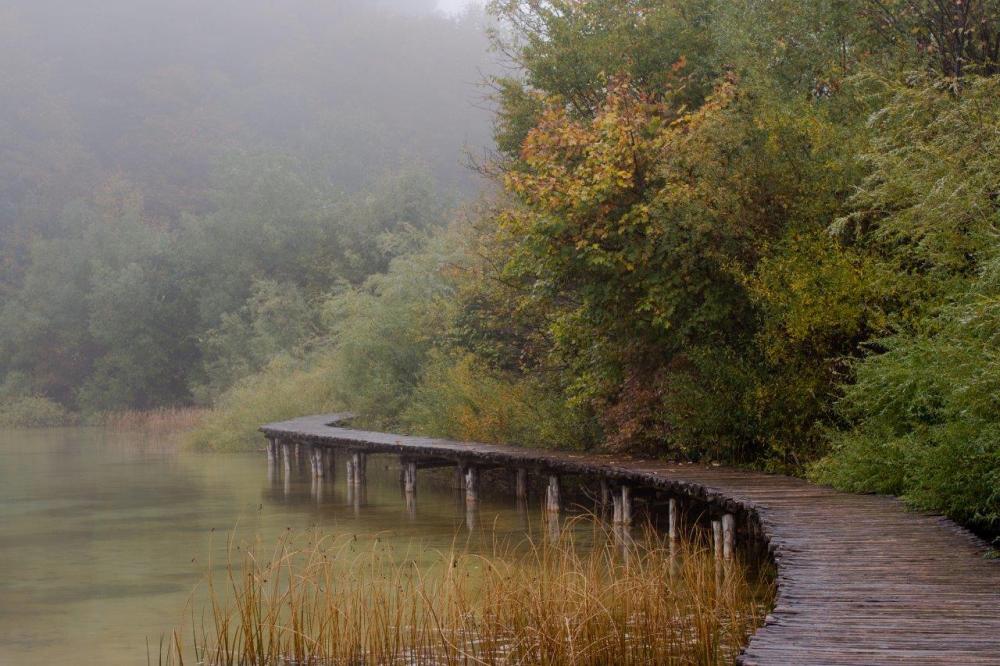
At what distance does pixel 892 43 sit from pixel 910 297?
4.47 metres

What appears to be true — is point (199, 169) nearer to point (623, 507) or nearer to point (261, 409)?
point (261, 409)

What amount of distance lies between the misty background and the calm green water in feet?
29.9

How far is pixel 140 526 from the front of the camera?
18.0m

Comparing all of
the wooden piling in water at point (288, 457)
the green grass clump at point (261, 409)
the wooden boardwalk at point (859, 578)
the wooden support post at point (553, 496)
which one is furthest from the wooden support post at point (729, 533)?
the green grass clump at point (261, 409)

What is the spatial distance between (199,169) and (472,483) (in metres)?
49.1

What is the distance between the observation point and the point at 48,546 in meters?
A: 16.1

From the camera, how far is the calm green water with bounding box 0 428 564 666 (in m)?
11.1

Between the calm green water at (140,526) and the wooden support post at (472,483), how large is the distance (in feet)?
0.67

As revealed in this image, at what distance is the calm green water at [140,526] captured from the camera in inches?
437

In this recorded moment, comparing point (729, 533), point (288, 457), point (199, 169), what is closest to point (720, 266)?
point (729, 533)

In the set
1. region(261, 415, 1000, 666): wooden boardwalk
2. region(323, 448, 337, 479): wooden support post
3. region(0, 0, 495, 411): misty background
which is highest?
region(0, 0, 495, 411): misty background

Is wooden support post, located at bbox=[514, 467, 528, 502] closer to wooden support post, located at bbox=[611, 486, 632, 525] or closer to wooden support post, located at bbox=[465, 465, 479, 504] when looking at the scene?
wooden support post, located at bbox=[465, 465, 479, 504]

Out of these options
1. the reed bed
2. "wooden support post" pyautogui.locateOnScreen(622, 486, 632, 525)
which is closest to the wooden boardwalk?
the reed bed

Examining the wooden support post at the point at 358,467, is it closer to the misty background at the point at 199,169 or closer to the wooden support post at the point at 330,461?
the wooden support post at the point at 330,461
